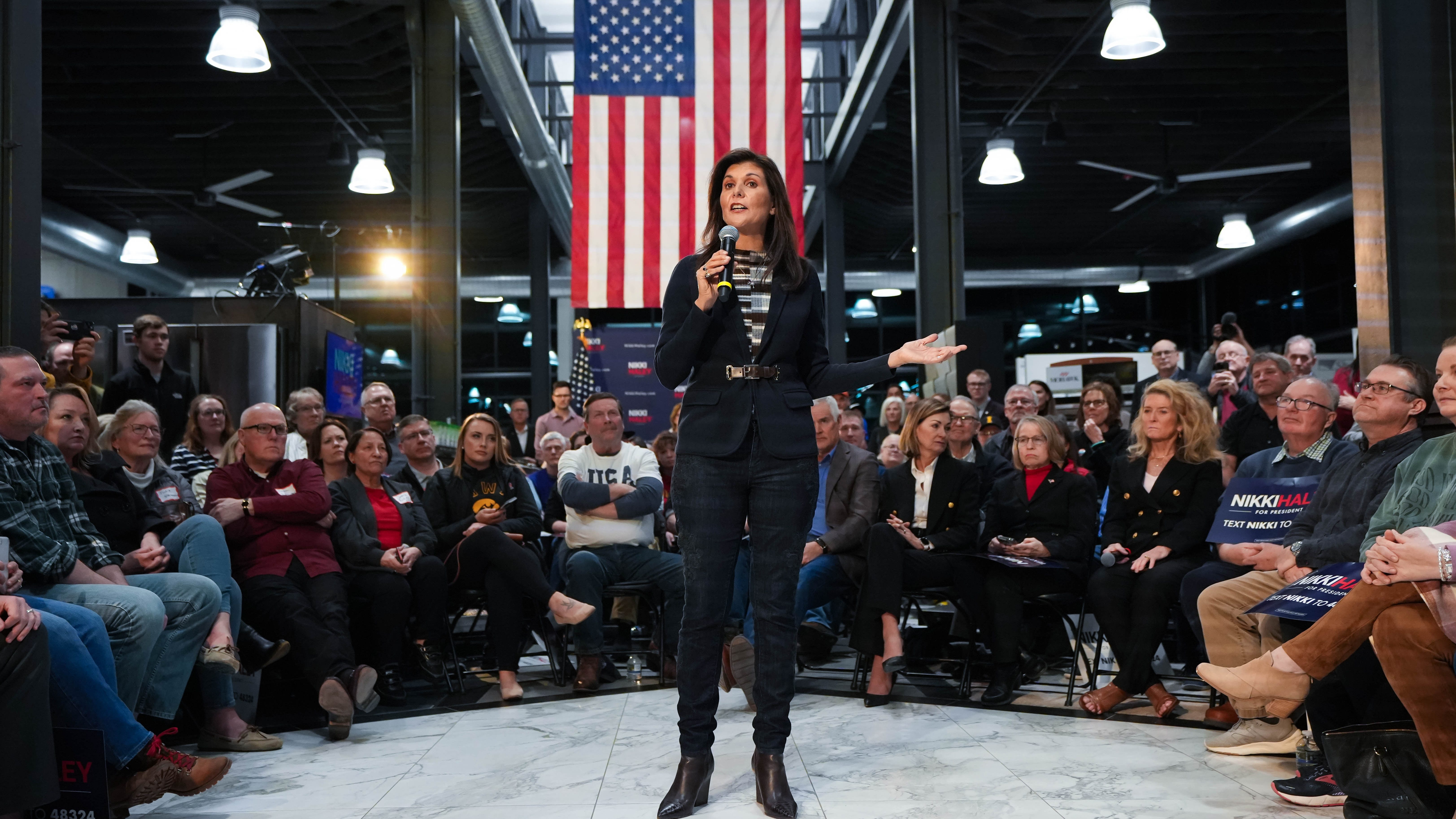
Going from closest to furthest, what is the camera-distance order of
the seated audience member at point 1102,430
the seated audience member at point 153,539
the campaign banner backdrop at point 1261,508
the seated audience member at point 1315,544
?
the seated audience member at point 1315,544 < the seated audience member at point 153,539 < the campaign banner backdrop at point 1261,508 < the seated audience member at point 1102,430

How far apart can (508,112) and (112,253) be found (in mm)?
7891

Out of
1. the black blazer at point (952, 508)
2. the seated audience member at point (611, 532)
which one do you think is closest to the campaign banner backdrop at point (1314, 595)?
the black blazer at point (952, 508)

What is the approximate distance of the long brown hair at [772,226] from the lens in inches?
107

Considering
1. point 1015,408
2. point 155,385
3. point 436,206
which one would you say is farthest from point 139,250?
point 1015,408

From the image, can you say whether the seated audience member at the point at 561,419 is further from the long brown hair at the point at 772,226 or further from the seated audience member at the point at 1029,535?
the long brown hair at the point at 772,226

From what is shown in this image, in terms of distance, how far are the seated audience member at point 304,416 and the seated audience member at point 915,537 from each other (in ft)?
9.15

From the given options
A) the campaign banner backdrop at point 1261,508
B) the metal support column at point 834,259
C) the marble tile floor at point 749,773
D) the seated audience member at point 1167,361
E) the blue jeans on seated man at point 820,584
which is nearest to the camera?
the marble tile floor at point 749,773

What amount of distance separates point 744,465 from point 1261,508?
2.15m

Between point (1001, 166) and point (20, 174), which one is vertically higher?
point (1001, 166)

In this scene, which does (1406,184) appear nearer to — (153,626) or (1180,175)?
(153,626)

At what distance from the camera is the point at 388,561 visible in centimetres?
443

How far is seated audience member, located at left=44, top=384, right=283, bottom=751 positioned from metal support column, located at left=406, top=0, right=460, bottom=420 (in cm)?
428

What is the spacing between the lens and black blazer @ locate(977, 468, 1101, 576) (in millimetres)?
4434

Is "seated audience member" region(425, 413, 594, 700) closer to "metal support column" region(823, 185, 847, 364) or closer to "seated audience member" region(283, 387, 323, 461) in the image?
"seated audience member" region(283, 387, 323, 461)
